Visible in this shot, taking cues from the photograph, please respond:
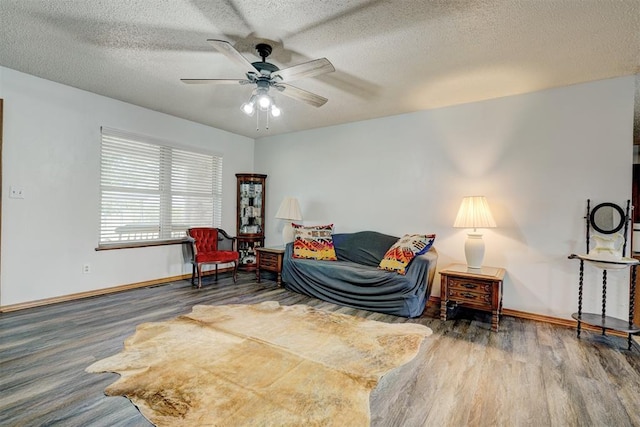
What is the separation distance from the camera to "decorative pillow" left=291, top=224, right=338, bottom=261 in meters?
4.51

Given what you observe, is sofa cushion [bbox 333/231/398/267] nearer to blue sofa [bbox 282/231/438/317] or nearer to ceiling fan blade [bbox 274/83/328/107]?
blue sofa [bbox 282/231/438/317]

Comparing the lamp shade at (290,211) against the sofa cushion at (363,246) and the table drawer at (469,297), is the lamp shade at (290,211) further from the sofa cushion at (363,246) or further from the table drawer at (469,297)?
the table drawer at (469,297)

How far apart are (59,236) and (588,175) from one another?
6.06m

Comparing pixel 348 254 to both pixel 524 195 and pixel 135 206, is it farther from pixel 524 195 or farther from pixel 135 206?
pixel 135 206

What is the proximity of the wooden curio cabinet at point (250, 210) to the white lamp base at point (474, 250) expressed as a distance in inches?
145

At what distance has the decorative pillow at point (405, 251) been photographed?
142 inches

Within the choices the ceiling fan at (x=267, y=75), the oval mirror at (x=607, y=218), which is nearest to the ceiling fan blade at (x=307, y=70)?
the ceiling fan at (x=267, y=75)

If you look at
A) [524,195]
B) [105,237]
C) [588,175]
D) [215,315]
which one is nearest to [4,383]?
[215,315]

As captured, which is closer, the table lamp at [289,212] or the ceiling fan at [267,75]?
the ceiling fan at [267,75]

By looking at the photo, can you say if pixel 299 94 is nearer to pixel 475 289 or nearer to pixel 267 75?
pixel 267 75

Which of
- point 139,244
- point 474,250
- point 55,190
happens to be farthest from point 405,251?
point 55,190

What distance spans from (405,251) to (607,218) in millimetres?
2033

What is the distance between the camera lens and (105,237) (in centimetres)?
415

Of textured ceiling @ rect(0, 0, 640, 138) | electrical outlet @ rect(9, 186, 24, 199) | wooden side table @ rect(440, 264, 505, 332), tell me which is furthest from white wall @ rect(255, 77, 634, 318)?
electrical outlet @ rect(9, 186, 24, 199)
